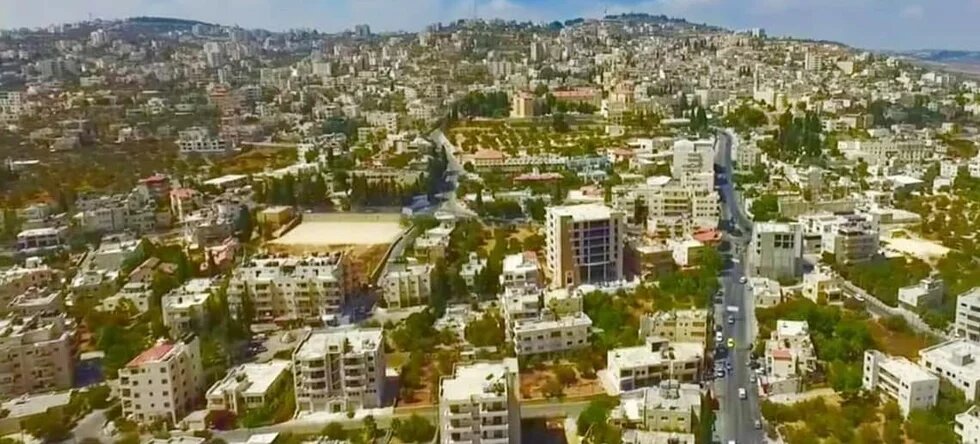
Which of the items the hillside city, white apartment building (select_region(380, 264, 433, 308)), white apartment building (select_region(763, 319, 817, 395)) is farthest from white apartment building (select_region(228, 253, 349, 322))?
white apartment building (select_region(763, 319, 817, 395))

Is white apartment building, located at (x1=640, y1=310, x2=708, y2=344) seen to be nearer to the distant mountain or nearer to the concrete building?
the concrete building

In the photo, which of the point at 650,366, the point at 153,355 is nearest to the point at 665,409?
the point at 650,366

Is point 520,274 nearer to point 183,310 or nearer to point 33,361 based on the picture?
point 183,310

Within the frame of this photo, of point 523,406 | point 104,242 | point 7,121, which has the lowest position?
point 523,406

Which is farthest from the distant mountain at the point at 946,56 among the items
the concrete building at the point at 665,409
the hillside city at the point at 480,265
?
the concrete building at the point at 665,409

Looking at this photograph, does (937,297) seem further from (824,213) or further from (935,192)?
(935,192)

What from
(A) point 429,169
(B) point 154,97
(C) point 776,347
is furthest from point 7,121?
(C) point 776,347
